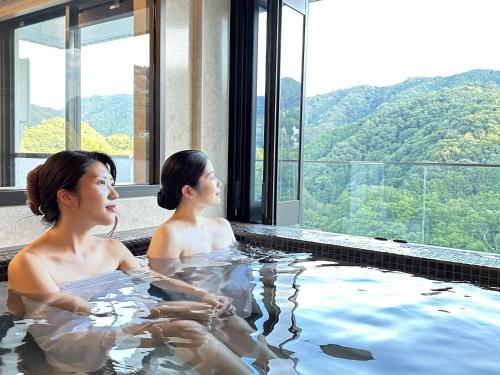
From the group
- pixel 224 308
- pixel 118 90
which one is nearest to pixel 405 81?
pixel 118 90

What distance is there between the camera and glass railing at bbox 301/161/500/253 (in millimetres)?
4996

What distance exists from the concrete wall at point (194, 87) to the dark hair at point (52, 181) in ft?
4.37

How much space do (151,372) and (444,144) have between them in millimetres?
9205

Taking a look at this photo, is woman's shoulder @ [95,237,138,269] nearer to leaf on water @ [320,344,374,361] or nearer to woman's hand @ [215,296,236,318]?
woman's hand @ [215,296,236,318]

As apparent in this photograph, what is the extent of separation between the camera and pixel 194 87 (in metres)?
3.63

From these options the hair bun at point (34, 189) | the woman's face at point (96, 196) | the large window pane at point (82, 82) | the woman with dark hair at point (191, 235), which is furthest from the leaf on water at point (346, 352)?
the large window pane at point (82, 82)

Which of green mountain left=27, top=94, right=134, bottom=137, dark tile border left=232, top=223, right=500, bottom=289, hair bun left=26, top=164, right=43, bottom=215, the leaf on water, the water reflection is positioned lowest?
the leaf on water

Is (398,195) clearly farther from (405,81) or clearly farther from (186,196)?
(405,81)

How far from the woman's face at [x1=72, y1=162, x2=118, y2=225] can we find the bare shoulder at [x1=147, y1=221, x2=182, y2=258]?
0.54m

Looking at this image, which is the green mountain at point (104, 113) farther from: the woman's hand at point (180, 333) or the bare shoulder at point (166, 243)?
the woman's hand at point (180, 333)

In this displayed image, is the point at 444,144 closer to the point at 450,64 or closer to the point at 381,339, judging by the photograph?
the point at 450,64

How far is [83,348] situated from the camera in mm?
1418

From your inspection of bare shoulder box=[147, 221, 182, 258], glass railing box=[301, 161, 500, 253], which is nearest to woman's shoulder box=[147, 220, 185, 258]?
bare shoulder box=[147, 221, 182, 258]

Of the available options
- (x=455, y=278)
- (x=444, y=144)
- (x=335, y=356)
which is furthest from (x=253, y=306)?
(x=444, y=144)
